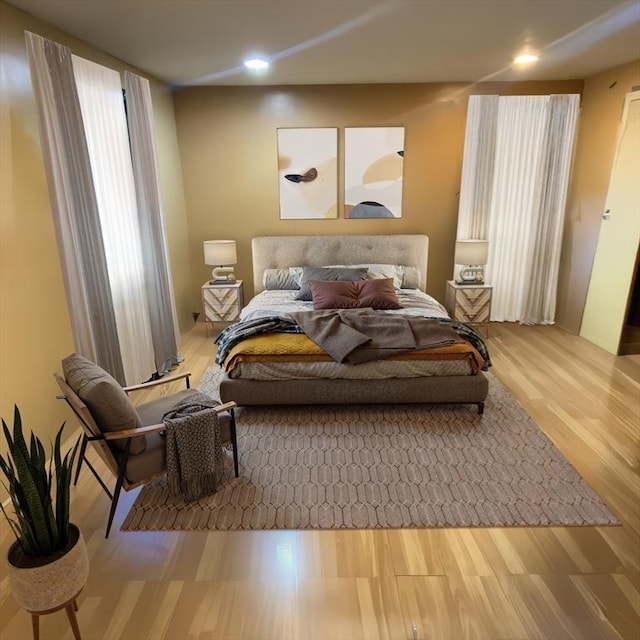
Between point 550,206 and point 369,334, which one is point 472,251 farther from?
point 369,334

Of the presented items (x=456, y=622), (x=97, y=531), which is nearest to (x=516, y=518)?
Answer: (x=456, y=622)

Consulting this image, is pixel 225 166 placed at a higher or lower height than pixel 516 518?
higher

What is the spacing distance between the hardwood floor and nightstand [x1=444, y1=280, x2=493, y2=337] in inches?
101

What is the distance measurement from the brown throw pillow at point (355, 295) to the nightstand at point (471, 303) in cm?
100

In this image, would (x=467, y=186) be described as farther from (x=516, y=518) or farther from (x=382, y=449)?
(x=516, y=518)

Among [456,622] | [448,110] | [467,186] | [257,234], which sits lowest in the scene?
[456,622]

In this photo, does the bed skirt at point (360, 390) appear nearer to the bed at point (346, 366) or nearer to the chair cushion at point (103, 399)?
the bed at point (346, 366)

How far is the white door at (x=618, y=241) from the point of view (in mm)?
4051

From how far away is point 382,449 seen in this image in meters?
2.83

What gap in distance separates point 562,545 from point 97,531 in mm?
2252

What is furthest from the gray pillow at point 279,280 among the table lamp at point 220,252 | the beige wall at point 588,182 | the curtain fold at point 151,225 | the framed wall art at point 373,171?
the beige wall at point 588,182

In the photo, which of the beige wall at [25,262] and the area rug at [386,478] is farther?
the beige wall at [25,262]

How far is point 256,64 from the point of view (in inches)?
151

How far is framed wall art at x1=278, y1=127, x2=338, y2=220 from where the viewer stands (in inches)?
194
